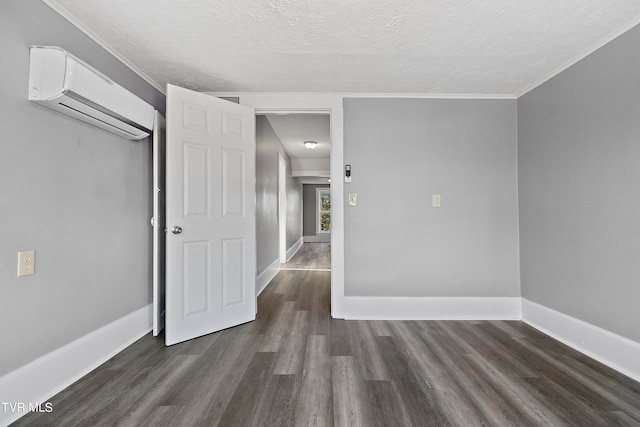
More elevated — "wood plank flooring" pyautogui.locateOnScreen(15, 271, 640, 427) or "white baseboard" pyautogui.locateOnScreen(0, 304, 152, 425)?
"white baseboard" pyautogui.locateOnScreen(0, 304, 152, 425)

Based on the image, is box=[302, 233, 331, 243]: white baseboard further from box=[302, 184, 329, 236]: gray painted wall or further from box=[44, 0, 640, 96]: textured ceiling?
box=[44, 0, 640, 96]: textured ceiling

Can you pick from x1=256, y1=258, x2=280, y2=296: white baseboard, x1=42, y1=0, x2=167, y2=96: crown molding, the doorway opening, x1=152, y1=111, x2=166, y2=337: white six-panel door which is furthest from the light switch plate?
x1=42, y1=0, x2=167, y2=96: crown molding

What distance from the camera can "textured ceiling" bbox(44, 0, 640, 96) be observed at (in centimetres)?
166

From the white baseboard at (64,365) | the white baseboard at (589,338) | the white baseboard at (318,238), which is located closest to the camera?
the white baseboard at (64,365)

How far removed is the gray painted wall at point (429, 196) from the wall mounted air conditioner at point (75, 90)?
6.24ft

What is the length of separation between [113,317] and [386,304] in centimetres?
230

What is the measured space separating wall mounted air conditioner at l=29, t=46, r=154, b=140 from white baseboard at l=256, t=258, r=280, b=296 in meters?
2.36

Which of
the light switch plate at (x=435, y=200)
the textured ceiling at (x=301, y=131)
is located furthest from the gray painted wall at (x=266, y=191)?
the light switch plate at (x=435, y=200)

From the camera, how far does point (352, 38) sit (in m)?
1.95

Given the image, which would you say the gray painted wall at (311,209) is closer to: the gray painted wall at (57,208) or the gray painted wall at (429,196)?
the gray painted wall at (429,196)

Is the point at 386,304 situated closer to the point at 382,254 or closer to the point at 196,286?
the point at 382,254

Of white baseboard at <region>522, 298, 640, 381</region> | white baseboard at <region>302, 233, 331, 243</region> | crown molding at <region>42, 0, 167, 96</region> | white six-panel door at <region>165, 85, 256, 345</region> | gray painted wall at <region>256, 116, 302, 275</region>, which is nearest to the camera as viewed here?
crown molding at <region>42, 0, 167, 96</region>

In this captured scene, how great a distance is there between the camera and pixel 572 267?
90.1 inches

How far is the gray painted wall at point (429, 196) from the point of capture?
290 cm
